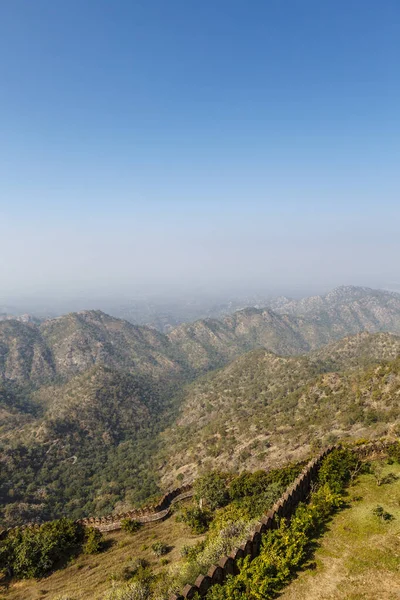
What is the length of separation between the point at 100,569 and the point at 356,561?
18193mm

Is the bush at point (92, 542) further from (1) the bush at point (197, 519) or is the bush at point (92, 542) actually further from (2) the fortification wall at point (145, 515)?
(1) the bush at point (197, 519)

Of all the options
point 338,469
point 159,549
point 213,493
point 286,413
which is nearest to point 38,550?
point 159,549

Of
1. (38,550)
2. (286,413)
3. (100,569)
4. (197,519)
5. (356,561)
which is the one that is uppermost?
(356,561)

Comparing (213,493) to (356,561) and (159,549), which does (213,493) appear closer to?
(159,549)

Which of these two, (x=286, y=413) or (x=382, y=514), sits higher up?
(x=382, y=514)

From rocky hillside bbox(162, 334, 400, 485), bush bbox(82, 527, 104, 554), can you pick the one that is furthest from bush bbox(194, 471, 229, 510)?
rocky hillside bbox(162, 334, 400, 485)

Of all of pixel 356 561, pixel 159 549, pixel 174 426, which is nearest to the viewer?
pixel 356 561

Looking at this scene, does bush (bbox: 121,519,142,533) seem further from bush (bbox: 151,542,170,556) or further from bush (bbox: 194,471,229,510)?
bush (bbox: 151,542,170,556)

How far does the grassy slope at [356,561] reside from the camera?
13594 millimetres

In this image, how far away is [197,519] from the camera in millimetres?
28031

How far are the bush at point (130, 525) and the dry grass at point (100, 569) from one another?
3.17 feet

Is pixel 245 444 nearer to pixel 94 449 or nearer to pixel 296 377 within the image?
pixel 296 377

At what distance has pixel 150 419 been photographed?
552 feet

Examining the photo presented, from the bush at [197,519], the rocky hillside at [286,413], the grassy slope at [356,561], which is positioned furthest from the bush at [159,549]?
the rocky hillside at [286,413]
